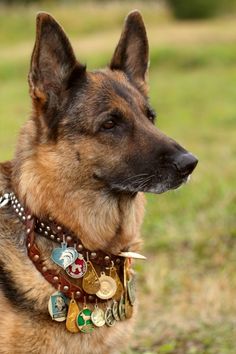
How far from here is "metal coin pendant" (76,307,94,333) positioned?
3.89 metres

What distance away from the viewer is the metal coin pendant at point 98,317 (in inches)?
155

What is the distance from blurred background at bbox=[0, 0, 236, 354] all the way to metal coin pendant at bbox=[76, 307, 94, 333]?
1.25 meters

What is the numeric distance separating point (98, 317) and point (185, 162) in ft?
3.30

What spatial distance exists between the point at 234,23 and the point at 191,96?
1275 cm

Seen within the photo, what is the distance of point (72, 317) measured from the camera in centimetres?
388

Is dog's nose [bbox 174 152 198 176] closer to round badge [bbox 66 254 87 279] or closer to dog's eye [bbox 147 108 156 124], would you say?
dog's eye [bbox 147 108 156 124]

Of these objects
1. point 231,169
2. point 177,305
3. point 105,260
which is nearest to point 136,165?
point 105,260

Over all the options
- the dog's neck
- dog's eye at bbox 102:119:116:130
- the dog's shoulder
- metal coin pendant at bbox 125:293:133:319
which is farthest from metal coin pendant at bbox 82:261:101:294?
dog's eye at bbox 102:119:116:130

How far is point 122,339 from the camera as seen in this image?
13.4ft

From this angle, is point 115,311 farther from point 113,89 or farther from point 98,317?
point 113,89

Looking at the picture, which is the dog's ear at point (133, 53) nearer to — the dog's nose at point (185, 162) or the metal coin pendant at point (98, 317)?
the dog's nose at point (185, 162)

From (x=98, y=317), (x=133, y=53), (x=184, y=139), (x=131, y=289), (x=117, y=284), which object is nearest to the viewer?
(x=98, y=317)

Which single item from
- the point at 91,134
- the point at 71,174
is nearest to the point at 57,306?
the point at 71,174

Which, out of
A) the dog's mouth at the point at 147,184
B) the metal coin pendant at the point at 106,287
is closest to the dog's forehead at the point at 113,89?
the dog's mouth at the point at 147,184
